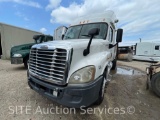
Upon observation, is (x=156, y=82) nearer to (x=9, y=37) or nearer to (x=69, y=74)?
(x=69, y=74)

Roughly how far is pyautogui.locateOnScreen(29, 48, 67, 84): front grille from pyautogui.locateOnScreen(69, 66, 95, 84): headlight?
0.58 ft

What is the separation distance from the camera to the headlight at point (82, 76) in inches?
80.5

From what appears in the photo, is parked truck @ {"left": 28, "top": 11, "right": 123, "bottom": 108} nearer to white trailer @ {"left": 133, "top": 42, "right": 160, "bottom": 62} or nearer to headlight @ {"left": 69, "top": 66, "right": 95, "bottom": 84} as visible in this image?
headlight @ {"left": 69, "top": 66, "right": 95, "bottom": 84}

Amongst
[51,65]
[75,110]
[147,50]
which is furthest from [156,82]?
[147,50]

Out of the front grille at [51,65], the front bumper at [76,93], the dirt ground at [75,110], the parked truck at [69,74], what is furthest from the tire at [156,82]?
the front grille at [51,65]

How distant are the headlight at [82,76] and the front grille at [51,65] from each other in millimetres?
175

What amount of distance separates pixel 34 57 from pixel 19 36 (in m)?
11.4

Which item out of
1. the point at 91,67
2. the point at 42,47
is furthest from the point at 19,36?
the point at 91,67

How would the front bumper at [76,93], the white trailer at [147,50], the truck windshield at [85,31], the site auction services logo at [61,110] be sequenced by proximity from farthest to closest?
1. the white trailer at [147,50]
2. the truck windshield at [85,31]
3. the site auction services logo at [61,110]
4. the front bumper at [76,93]

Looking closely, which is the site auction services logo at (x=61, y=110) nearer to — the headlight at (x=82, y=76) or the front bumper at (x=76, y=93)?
the front bumper at (x=76, y=93)

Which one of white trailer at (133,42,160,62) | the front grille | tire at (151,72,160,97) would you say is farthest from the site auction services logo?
white trailer at (133,42,160,62)

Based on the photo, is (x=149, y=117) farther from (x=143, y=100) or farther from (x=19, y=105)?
(x=19, y=105)

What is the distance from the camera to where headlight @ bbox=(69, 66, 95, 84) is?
204 centimetres

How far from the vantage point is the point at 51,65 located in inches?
87.3
